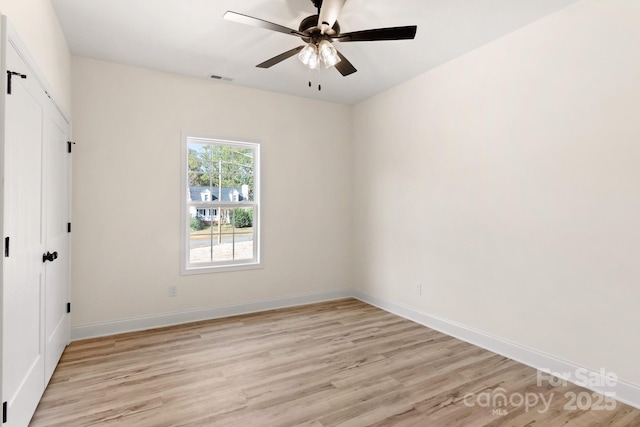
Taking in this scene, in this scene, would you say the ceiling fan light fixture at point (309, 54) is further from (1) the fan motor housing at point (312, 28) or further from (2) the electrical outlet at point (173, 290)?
(2) the electrical outlet at point (173, 290)

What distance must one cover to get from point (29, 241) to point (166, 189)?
186 centimetres

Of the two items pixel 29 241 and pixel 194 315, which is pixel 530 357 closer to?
pixel 194 315

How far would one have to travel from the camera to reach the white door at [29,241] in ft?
5.34

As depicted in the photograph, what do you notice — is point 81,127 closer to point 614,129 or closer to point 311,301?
point 311,301

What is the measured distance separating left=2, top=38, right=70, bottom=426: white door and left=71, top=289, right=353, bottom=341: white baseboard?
572 millimetres

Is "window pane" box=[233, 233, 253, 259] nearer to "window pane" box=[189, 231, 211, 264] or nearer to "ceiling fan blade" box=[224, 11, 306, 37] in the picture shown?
"window pane" box=[189, 231, 211, 264]

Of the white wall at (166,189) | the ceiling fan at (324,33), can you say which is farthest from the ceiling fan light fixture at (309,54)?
the white wall at (166,189)

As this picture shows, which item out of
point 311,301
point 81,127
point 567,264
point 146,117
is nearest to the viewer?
point 567,264

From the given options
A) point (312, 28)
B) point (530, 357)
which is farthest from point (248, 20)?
point (530, 357)

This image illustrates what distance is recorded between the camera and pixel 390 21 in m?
2.71

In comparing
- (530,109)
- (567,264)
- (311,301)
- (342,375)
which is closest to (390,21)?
(530,109)

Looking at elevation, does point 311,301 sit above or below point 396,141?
below

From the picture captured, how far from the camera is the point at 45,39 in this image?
230 cm

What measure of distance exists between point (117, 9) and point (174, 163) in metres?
1.59
